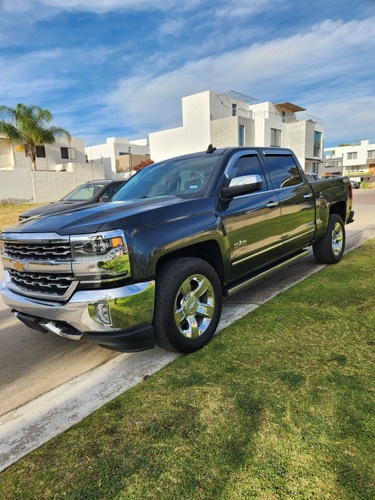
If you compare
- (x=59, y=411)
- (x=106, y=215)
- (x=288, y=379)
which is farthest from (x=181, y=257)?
(x=59, y=411)

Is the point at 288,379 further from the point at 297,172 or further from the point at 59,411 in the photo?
the point at 297,172

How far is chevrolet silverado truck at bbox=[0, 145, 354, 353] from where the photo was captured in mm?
2604

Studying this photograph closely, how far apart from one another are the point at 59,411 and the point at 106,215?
1463 millimetres

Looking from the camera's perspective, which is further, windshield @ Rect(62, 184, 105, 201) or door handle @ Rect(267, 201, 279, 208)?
windshield @ Rect(62, 184, 105, 201)

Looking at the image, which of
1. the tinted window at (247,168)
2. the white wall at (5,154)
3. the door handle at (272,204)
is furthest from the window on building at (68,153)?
the door handle at (272,204)

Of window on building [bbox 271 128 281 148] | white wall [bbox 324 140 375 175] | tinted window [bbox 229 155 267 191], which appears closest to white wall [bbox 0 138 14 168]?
window on building [bbox 271 128 281 148]

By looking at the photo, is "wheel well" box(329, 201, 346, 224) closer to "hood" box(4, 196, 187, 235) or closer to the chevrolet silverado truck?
the chevrolet silverado truck

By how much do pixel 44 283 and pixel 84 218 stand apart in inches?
24.3

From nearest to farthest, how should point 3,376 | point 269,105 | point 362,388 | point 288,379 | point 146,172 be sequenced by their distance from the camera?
point 362,388
point 288,379
point 3,376
point 146,172
point 269,105

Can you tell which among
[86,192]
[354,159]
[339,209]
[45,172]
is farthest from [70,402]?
[354,159]

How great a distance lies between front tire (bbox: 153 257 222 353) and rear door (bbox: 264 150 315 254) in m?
1.59

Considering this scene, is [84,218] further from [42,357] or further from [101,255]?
[42,357]

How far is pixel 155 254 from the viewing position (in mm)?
2770

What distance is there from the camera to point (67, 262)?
→ 104 inches
